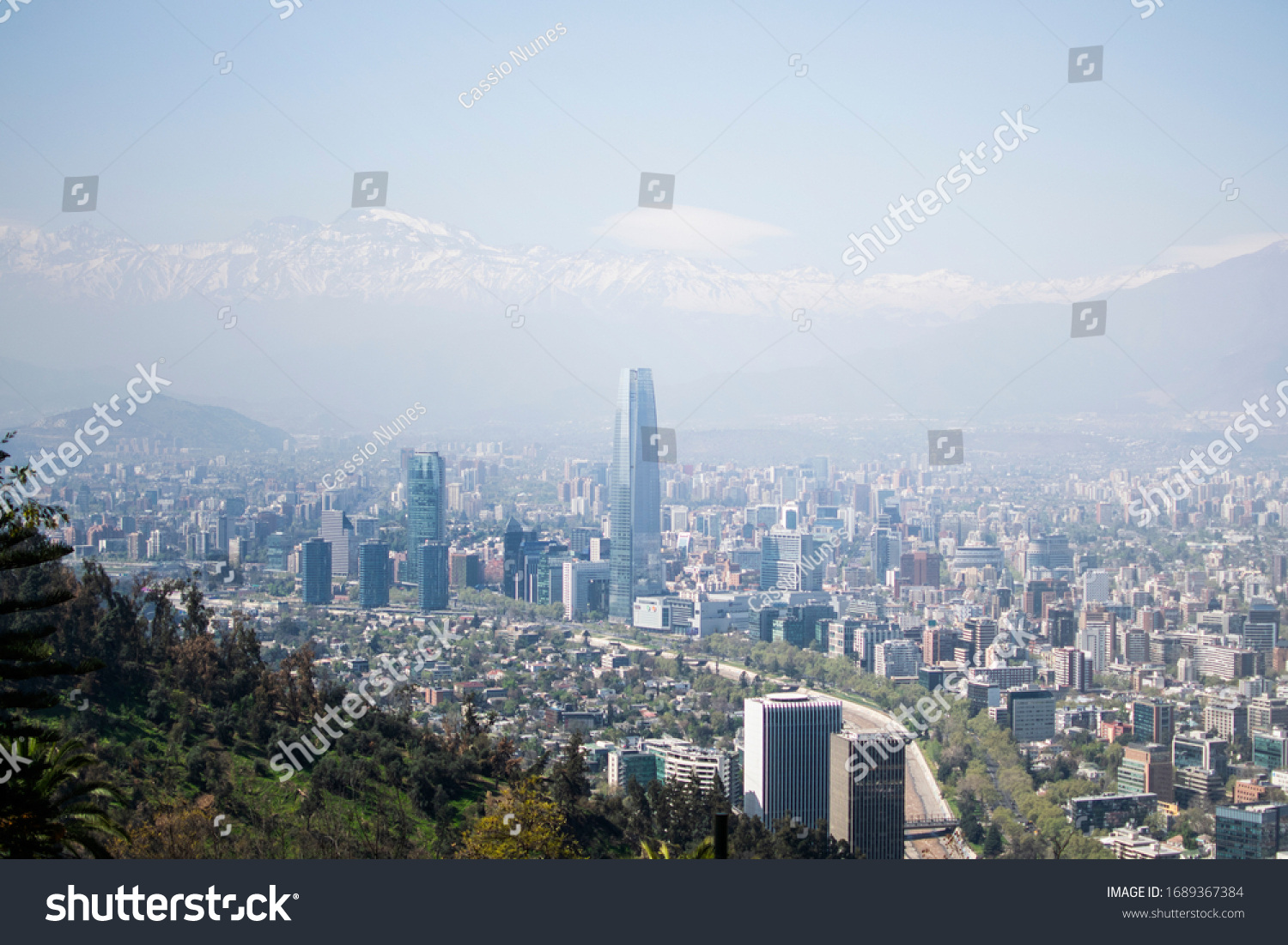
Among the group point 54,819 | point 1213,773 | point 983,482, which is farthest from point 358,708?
point 983,482

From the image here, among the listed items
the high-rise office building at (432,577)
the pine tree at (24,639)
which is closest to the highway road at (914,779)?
the high-rise office building at (432,577)

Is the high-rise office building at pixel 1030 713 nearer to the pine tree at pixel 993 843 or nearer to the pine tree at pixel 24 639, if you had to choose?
the pine tree at pixel 993 843

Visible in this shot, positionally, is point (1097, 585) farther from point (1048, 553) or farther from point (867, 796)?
point (867, 796)

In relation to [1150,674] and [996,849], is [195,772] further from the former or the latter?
[1150,674]

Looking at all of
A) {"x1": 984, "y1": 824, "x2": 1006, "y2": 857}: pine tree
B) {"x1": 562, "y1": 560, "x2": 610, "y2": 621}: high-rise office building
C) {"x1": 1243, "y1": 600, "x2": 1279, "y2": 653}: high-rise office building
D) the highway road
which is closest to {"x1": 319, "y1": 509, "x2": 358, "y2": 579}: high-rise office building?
{"x1": 562, "y1": 560, "x2": 610, "y2": 621}: high-rise office building

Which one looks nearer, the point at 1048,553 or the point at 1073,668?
the point at 1073,668

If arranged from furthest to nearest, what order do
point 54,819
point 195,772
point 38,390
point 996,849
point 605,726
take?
1. point 38,390
2. point 605,726
3. point 996,849
4. point 195,772
5. point 54,819

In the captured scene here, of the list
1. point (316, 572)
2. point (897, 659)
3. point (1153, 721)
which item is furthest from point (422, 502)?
point (1153, 721)
